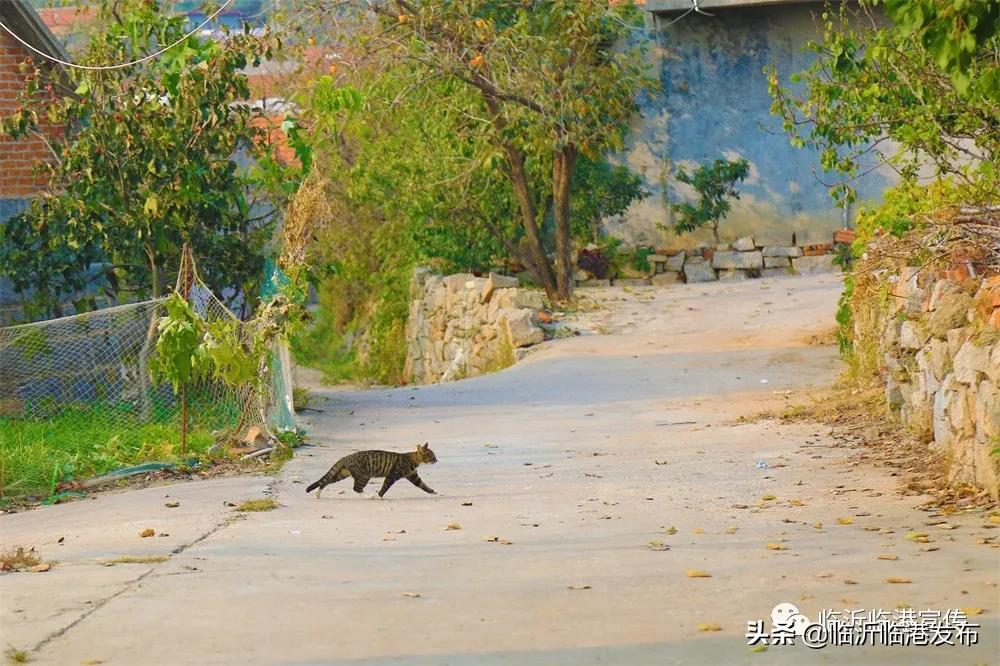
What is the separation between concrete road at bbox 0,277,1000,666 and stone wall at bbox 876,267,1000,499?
0.46m

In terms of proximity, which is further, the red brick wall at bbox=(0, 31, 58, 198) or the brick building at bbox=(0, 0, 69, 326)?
the red brick wall at bbox=(0, 31, 58, 198)

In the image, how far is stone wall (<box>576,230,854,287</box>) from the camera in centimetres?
2216

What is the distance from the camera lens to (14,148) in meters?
15.0

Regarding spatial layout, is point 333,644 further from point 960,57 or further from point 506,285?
point 506,285

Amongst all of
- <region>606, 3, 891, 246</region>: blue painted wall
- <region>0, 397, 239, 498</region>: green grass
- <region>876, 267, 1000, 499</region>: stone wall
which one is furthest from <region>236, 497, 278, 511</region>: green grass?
<region>606, 3, 891, 246</region>: blue painted wall

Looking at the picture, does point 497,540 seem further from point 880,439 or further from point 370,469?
point 880,439

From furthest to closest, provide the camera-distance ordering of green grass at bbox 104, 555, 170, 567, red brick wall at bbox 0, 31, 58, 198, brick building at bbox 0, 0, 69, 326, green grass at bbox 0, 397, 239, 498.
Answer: red brick wall at bbox 0, 31, 58, 198 < brick building at bbox 0, 0, 69, 326 < green grass at bbox 0, 397, 239, 498 < green grass at bbox 104, 555, 170, 567

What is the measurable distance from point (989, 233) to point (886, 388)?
2.18 meters

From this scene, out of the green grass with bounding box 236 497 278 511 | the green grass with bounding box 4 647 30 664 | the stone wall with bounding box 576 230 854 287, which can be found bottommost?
the green grass with bounding box 236 497 278 511

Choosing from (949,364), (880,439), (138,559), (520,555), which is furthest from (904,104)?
(138,559)

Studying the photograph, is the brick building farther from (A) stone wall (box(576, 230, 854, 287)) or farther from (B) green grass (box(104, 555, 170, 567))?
(A) stone wall (box(576, 230, 854, 287))

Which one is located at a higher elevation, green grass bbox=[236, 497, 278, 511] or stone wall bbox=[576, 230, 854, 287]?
stone wall bbox=[576, 230, 854, 287]

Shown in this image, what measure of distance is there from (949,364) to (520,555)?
134 inches

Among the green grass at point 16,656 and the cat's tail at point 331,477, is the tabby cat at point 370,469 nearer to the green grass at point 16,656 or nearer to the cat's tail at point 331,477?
the cat's tail at point 331,477
